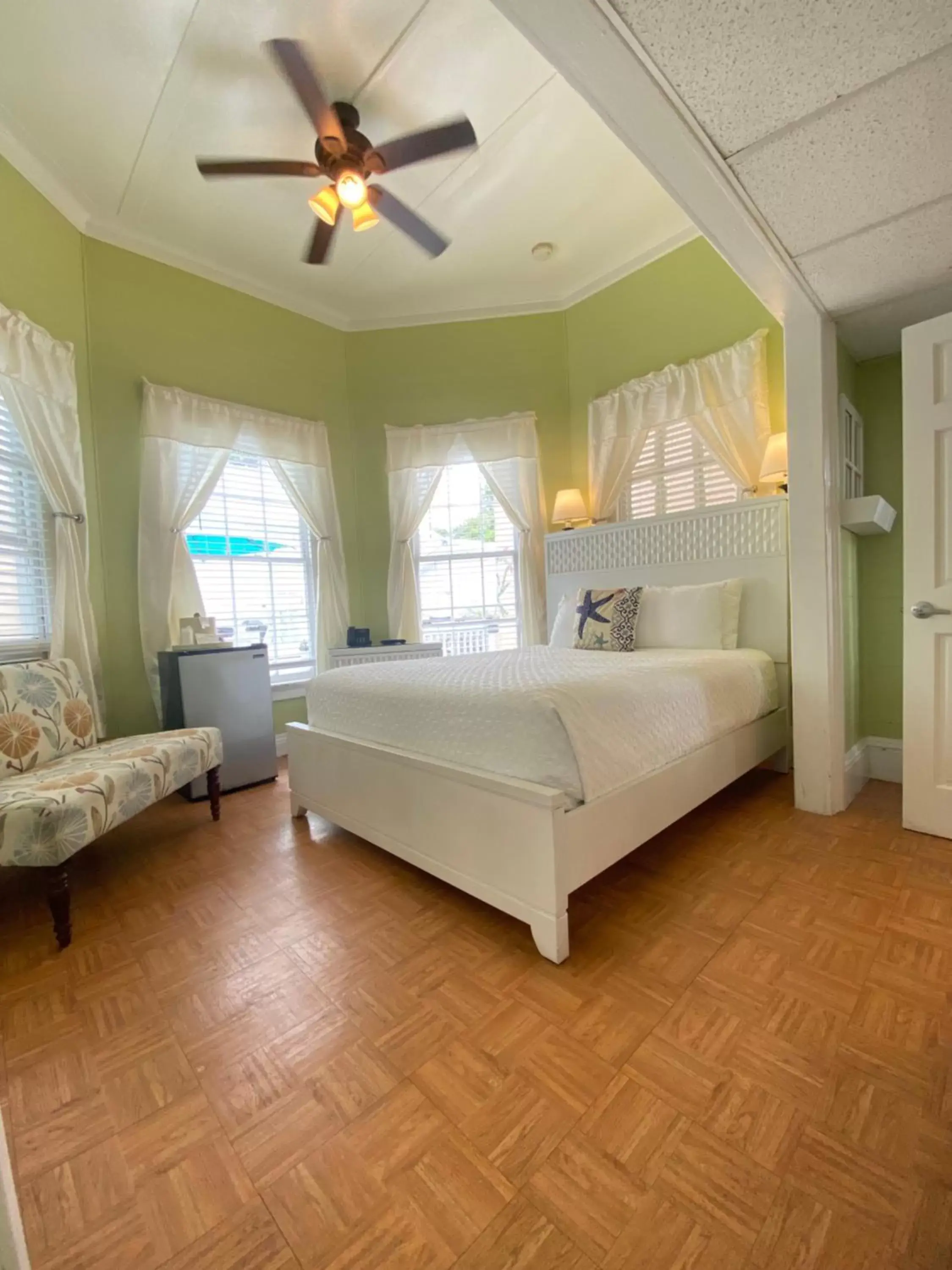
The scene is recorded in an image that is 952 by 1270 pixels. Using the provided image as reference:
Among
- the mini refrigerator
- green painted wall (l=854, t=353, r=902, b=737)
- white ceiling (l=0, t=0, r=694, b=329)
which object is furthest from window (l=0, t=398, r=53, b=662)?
green painted wall (l=854, t=353, r=902, b=737)

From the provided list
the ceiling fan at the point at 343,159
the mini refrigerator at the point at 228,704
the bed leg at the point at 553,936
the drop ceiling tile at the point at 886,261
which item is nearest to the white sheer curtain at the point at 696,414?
the drop ceiling tile at the point at 886,261

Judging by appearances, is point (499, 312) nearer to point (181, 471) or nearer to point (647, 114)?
point (181, 471)

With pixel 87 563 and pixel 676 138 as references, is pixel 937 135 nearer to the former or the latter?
pixel 676 138

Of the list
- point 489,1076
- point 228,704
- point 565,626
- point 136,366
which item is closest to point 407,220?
point 136,366

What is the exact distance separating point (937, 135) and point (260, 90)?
2.67m

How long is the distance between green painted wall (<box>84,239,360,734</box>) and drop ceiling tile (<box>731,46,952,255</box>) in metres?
3.29

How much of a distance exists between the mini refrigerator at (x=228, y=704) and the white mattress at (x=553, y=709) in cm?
94

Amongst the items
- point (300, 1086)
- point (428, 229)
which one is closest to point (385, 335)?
point (428, 229)

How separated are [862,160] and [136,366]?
3.61 meters

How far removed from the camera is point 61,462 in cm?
267

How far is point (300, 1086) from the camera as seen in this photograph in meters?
1.05

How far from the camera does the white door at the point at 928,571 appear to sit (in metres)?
1.88

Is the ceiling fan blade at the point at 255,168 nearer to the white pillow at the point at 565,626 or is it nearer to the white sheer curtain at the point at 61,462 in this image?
the white sheer curtain at the point at 61,462

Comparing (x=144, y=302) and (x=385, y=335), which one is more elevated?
(x=385, y=335)
